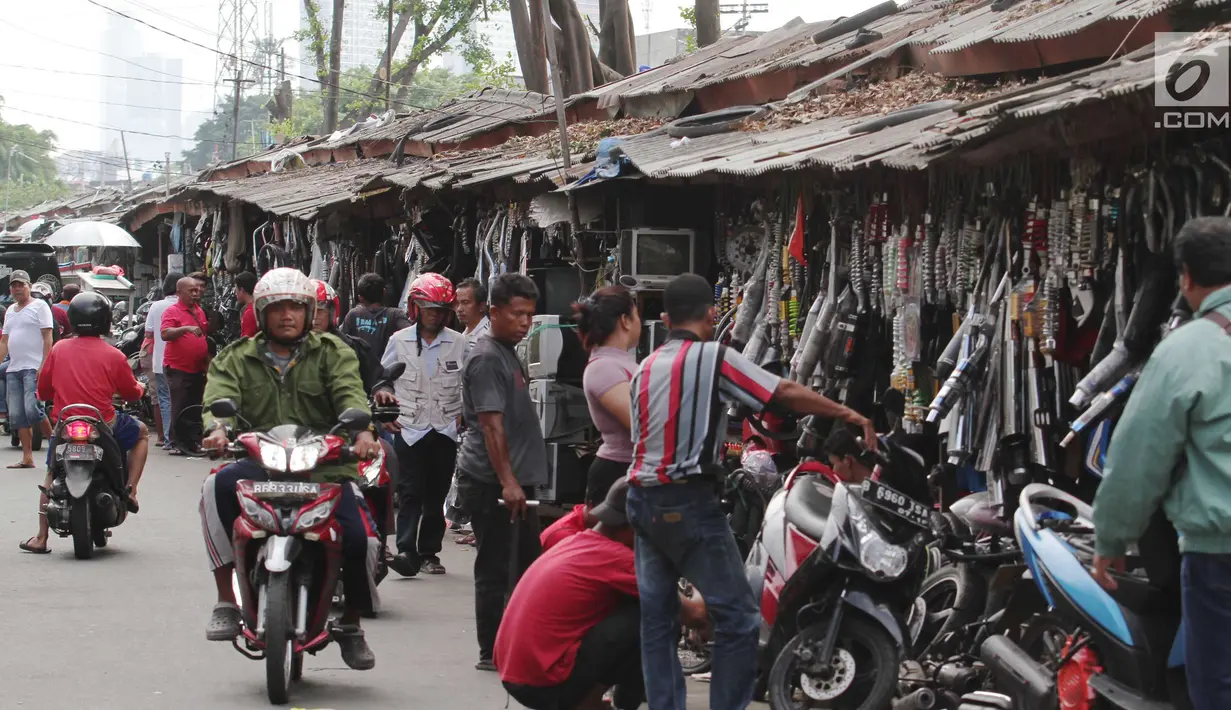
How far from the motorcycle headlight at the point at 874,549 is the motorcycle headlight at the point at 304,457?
2.25 m

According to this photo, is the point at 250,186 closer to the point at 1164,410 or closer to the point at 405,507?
the point at 405,507

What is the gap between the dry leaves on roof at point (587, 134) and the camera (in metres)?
13.6

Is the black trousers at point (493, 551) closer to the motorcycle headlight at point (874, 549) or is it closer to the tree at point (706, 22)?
the motorcycle headlight at point (874, 549)

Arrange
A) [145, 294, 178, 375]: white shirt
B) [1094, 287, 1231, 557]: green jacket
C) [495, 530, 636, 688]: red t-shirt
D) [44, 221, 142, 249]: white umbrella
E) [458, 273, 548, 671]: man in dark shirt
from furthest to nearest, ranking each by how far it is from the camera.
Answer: [44, 221, 142, 249]: white umbrella → [145, 294, 178, 375]: white shirt → [458, 273, 548, 671]: man in dark shirt → [495, 530, 636, 688]: red t-shirt → [1094, 287, 1231, 557]: green jacket

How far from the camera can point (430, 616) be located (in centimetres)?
863

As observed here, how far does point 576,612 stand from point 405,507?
15.4ft

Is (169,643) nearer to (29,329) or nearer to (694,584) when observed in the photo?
(694,584)

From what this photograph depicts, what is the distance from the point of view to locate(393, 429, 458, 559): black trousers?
31.8 feet

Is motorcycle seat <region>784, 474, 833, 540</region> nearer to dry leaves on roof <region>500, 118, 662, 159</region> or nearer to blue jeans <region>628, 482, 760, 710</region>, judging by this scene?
blue jeans <region>628, 482, 760, 710</region>

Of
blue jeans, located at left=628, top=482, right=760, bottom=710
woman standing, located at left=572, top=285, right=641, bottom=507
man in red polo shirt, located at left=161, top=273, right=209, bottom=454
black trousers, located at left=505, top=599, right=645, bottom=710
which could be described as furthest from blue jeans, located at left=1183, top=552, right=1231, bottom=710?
man in red polo shirt, located at left=161, top=273, right=209, bottom=454

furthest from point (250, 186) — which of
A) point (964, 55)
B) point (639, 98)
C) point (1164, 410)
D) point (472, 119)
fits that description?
point (1164, 410)

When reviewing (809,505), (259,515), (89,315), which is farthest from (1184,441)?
(89,315)

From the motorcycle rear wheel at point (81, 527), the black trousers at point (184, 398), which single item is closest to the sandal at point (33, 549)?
the motorcycle rear wheel at point (81, 527)

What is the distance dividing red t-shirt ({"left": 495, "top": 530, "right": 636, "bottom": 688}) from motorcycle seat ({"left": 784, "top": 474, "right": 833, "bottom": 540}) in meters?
1.17
